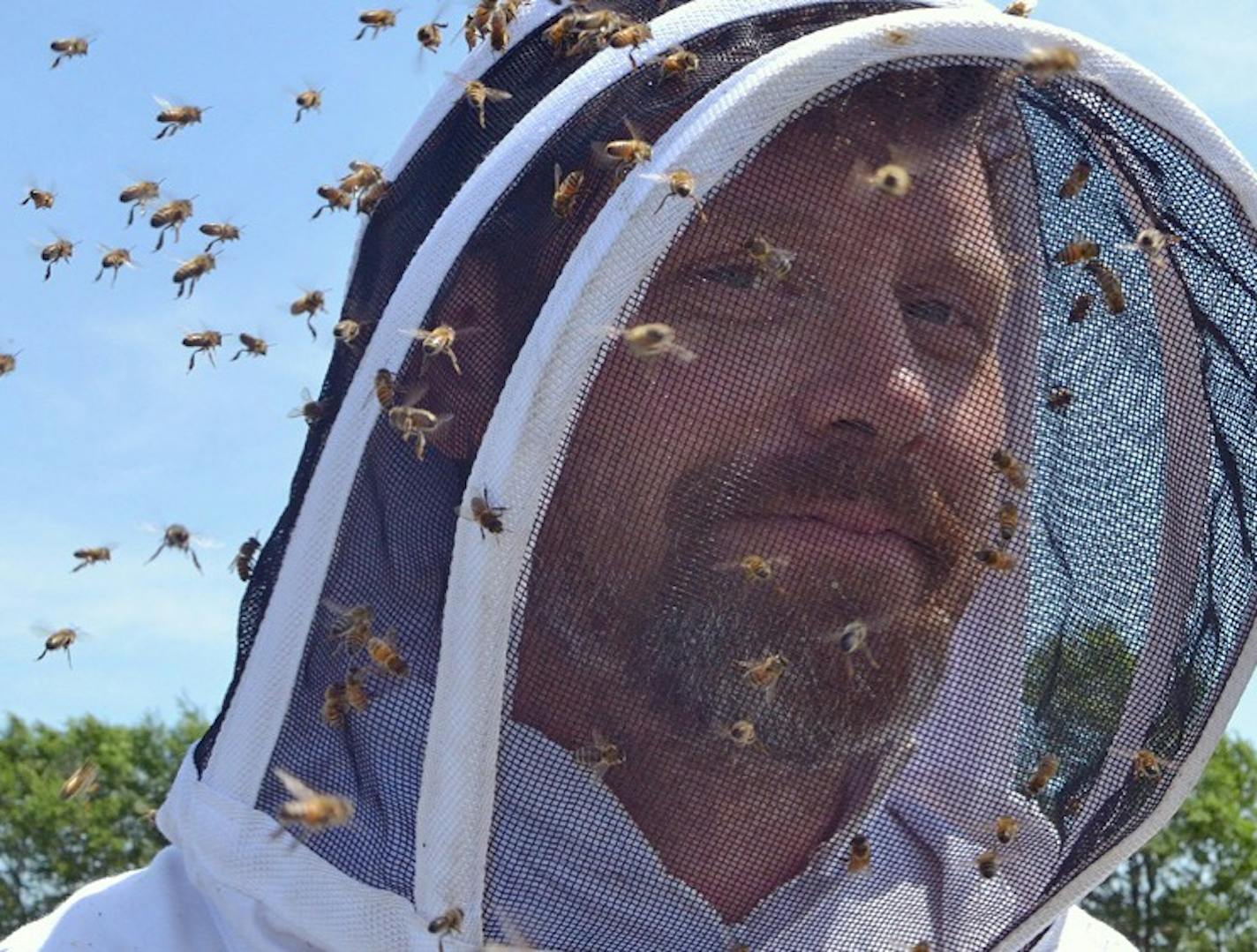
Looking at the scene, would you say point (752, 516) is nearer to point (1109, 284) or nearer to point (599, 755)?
point (599, 755)

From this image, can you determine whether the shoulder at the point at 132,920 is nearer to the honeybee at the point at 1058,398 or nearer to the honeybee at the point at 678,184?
the honeybee at the point at 678,184

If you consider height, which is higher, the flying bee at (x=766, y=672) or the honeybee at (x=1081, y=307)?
the honeybee at (x=1081, y=307)

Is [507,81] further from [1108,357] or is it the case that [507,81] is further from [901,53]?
[1108,357]

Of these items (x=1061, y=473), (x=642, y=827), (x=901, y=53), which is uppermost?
(x=901, y=53)

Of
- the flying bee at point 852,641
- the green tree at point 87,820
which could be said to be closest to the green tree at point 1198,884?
the green tree at point 87,820

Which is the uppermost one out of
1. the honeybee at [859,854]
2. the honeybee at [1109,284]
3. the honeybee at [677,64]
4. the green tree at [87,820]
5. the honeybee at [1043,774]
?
the honeybee at [677,64]

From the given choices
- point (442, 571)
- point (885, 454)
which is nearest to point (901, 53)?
point (885, 454)

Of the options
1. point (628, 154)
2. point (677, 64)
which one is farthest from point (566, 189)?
point (677, 64)
